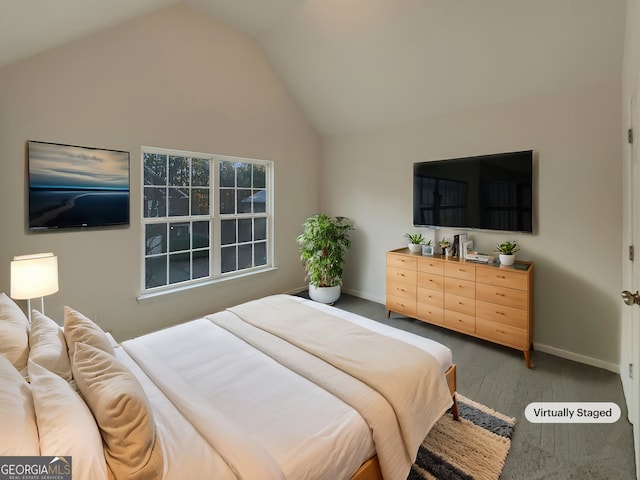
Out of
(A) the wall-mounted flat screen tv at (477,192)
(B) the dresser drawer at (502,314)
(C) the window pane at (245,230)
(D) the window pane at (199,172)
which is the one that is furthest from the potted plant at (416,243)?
(D) the window pane at (199,172)

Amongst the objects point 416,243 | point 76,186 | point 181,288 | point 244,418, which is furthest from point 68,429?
point 416,243

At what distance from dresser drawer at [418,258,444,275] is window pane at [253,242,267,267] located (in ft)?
6.98

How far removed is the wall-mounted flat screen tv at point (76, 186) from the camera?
255 cm

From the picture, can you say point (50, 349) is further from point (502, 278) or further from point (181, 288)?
point (502, 278)

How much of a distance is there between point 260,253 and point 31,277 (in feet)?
8.22

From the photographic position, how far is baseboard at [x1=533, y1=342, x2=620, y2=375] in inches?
102

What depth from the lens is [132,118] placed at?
303cm

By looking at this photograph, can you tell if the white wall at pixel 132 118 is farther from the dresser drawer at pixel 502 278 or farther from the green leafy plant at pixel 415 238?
the dresser drawer at pixel 502 278

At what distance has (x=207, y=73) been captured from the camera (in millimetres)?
3533

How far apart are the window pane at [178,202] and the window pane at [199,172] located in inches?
6.7

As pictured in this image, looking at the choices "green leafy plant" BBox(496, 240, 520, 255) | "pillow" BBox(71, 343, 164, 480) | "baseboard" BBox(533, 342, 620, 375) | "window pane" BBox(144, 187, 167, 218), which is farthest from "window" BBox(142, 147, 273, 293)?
"baseboard" BBox(533, 342, 620, 375)

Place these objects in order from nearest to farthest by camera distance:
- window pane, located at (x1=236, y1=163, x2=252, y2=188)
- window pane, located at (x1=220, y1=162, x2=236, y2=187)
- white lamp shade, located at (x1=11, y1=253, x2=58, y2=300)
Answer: white lamp shade, located at (x1=11, y1=253, x2=58, y2=300) < window pane, located at (x1=220, y1=162, x2=236, y2=187) < window pane, located at (x1=236, y1=163, x2=252, y2=188)

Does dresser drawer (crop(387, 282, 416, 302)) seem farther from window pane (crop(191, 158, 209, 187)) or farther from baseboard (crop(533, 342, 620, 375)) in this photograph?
window pane (crop(191, 158, 209, 187))

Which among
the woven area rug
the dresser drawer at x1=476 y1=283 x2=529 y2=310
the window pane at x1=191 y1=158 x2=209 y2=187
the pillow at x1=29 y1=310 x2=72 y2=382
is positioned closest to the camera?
the pillow at x1=29 y1=310 x2=72 y2=382
